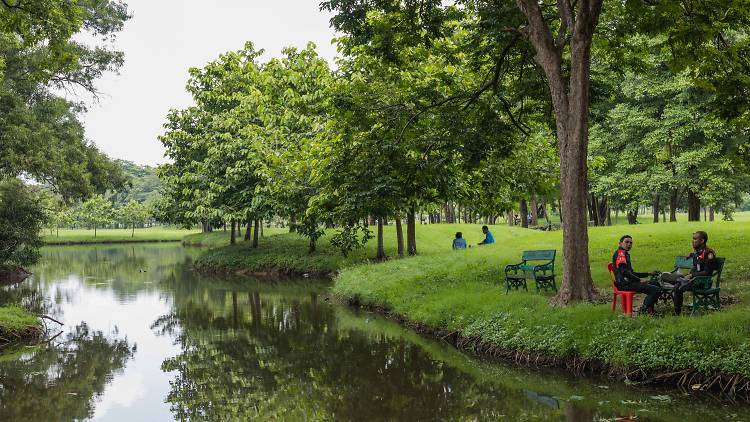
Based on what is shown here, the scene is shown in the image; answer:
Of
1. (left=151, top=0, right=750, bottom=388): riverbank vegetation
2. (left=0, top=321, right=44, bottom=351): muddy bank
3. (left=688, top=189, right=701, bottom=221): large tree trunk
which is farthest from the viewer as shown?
(left=688, top=189, right=701, bottom=221): large tree trunk

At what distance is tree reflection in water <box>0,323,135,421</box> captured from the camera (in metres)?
10.4

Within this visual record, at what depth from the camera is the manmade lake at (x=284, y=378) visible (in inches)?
370

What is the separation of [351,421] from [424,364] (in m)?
3.63

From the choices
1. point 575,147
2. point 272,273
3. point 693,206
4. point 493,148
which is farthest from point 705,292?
point 693,206

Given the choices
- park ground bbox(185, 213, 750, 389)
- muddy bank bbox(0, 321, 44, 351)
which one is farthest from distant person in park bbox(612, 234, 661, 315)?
muddy bank bbox(0, 321, 44, 351)

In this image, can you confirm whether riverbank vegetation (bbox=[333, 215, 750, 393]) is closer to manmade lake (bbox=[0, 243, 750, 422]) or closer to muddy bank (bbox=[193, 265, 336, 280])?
manmade lake (bbox=[0, 243, 750, 422])

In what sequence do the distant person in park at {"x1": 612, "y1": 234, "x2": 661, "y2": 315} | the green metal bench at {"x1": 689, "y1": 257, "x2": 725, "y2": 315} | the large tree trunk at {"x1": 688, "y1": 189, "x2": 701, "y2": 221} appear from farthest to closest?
the large tree trunk at {"x1": 688, "y1": 189, "x2": 701, "y2": 221}, the distant person in park at {"x1": 612, "y1": 234, "x2": 661, "y2": 315}, the green metal bench at {"x1": 689, "y1": 257, "x2": 725, "y2": 315}

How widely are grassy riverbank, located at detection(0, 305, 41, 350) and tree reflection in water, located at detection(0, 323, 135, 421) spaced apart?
0.97 metres

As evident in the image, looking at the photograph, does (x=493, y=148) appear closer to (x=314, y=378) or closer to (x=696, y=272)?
(x=696, y=272)

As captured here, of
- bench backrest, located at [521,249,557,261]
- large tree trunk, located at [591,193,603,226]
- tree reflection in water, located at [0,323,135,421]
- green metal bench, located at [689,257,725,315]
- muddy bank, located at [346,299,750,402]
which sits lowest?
tree reflection in water, located at [0,323,135,421]

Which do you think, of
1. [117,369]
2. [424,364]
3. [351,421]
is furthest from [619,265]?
[117,369]

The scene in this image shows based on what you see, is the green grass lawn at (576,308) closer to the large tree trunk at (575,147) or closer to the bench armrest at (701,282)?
the bench armrest at (701,282)

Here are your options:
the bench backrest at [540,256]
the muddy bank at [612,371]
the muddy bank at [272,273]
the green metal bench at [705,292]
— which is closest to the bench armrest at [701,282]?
the green metal bench at [705,292]

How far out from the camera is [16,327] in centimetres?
1641
